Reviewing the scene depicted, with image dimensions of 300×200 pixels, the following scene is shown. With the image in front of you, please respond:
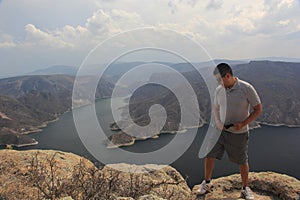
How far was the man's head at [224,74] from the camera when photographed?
391 centimetres

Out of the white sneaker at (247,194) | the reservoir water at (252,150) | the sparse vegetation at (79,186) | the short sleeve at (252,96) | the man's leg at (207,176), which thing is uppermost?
the short sleeve at (252,96)

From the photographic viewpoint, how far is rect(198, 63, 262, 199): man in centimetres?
392

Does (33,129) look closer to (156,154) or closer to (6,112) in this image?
(6,112)

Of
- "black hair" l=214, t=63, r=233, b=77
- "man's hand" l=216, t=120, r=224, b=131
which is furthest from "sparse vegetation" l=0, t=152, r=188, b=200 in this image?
"black hair" l=214, t=63, r=233, b=77

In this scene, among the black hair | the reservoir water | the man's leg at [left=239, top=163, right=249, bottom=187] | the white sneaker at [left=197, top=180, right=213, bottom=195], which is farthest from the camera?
the reservoir water

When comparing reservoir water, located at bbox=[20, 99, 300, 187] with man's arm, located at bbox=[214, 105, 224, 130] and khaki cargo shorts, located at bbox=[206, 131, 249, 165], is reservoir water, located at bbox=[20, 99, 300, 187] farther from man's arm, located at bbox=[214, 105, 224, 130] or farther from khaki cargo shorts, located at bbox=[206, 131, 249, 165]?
man's arm, located at bbox=[214, 105, 224, 130]

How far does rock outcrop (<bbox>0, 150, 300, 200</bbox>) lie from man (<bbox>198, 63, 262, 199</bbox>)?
77 centimetres

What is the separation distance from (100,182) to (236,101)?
7.13 feet

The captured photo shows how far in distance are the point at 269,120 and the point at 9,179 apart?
95.0m

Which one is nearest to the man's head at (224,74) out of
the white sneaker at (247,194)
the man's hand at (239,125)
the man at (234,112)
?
the man at (234,112)

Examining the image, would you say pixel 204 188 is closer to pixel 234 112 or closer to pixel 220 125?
pixel 220 125

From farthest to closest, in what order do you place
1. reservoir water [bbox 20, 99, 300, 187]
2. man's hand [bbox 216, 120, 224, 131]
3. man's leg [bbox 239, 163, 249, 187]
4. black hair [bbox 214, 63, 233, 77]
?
reservoir water [bbox 20, 99, 300, 187] → man's leg [bbox 239, 163, 249, 187] → man's hand [bbox 216, 120, 224, 131] → black hair [bbox 214, 63, 233, 77]

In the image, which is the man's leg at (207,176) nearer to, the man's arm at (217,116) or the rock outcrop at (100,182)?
the rock outcrop at (100,182)

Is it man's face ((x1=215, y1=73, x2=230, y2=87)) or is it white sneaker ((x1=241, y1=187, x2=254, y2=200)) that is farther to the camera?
white sneaker ((x1=241, y1=187, x2=254, y2=200))
